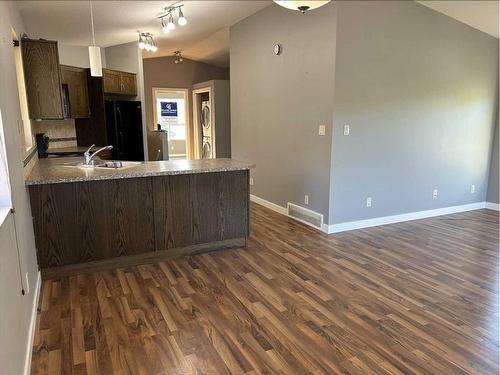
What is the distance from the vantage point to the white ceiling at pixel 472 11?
4105 mm

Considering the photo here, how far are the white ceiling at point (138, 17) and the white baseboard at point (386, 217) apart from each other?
2.41 metres

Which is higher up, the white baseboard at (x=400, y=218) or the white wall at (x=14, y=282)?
the white wall at (x=14, y=282)

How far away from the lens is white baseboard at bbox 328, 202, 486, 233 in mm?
4305

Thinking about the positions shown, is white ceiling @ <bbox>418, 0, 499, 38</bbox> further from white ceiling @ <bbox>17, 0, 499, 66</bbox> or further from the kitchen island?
the kitchen island

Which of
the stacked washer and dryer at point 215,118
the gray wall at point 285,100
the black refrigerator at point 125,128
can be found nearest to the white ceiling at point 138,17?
the gray wall at point 285,100

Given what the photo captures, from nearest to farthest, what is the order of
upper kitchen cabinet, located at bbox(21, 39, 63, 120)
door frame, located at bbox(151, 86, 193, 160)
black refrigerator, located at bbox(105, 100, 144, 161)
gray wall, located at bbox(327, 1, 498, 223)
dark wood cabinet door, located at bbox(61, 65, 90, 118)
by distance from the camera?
gray wall, located at bbox(327, 1, 498, 223) → upper kitchen cabinet, located at bbox(21, 39, 63, 120) → dark wood cabinet door, located at bbox(61, 65, 90, 118) → black refrigerator, located at bbox(105, 100, 144, 161) → door frame, located at bbox(151, 86, 193, 160)

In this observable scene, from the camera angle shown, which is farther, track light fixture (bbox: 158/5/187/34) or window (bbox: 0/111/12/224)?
track light fixture (bbox: 158/5/187/34)

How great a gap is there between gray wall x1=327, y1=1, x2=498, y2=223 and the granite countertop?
141 centimetres

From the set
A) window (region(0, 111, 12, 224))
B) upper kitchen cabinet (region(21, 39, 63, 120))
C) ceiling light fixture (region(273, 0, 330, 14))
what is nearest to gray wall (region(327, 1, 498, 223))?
ceiling light fixture (region(273, 0, 330, 14))

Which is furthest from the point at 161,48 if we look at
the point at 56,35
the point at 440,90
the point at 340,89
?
the point at 440,90

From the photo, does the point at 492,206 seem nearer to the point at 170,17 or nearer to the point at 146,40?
the point at 170,17

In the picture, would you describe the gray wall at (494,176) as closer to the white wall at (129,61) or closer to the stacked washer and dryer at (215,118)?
the stacked washer and dryer at (215,118)

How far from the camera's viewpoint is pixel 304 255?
358 cm

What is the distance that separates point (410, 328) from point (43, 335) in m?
2.32
